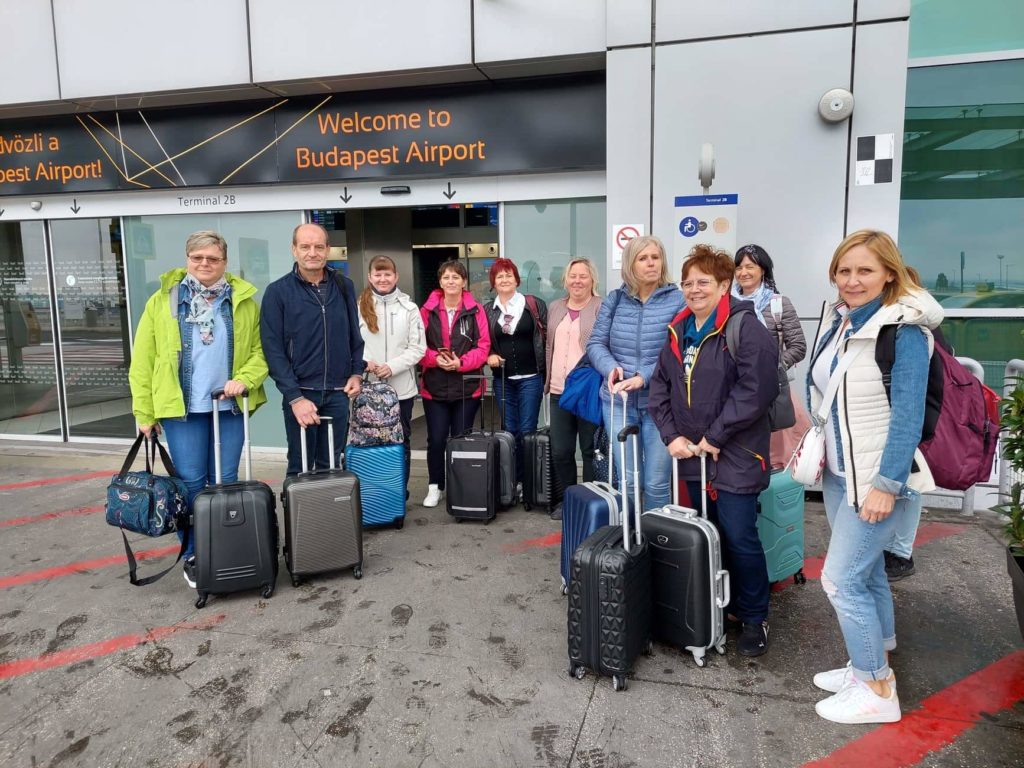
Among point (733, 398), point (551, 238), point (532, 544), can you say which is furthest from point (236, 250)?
point (733, 398)

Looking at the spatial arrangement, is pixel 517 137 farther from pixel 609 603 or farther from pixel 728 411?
pixel 609 603

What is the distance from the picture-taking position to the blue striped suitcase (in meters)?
4.72

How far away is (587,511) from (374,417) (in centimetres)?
199

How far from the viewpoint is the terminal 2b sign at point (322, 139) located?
591 centimetres

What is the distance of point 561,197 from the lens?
20.0 ft

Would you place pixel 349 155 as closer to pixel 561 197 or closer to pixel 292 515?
pixel 561 197

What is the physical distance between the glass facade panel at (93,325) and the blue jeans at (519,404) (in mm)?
4792

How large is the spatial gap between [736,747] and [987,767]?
0.83 metres

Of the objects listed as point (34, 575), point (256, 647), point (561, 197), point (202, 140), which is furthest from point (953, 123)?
point (34, 575)

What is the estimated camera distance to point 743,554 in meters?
2.97

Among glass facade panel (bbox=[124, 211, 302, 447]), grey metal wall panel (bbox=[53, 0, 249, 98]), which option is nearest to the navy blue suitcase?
glass facade panel (bbox=[124, 211, 302, 447])

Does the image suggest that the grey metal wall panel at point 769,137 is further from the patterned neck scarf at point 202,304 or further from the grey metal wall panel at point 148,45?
the grey metal wall panel at point 148,45

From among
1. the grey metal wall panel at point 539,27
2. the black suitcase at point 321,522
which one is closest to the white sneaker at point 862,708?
the black suitcase at point 321,522

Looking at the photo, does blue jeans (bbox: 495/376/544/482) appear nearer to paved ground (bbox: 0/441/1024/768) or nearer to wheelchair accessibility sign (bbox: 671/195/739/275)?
paved ground (bbox: 0/441/1024/768)
